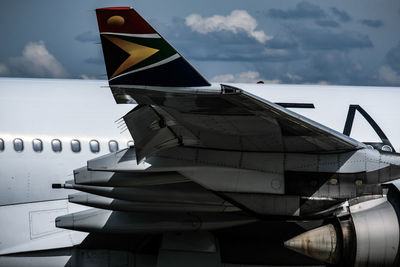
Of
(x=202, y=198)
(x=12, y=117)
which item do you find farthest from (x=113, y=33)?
(x=12, y=117)

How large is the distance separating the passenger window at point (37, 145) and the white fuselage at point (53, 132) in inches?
1.8

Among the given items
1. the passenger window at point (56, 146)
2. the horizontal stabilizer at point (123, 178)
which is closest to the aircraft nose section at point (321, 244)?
the horizontal stabilizer at point (123, 178)

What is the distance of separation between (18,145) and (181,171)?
3012mm

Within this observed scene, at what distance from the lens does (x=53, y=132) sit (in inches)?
454

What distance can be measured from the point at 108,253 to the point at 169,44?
4644mm

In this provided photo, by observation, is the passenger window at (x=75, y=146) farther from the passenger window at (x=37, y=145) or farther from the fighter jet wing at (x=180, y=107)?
the fighter jet wing at (x=180, y=107)

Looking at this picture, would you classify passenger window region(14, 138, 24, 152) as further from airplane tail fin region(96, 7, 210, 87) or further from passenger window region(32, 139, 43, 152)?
airplane tail fin region(96, 7, 210, 87)

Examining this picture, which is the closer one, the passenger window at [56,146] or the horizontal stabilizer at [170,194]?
the horizontal stabilizer at [170,194]

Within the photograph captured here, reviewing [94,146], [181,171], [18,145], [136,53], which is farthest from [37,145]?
[136,53]

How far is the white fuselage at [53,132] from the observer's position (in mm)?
11258

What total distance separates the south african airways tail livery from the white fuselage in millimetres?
20

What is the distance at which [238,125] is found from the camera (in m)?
9.07

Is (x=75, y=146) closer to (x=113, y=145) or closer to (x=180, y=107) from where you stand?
(x=113, y=145)

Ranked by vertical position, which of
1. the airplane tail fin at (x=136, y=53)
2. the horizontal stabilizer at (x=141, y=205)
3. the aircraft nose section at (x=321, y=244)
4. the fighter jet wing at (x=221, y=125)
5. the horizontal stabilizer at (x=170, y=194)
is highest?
the airplane tail fin at (x=136, y=53)
